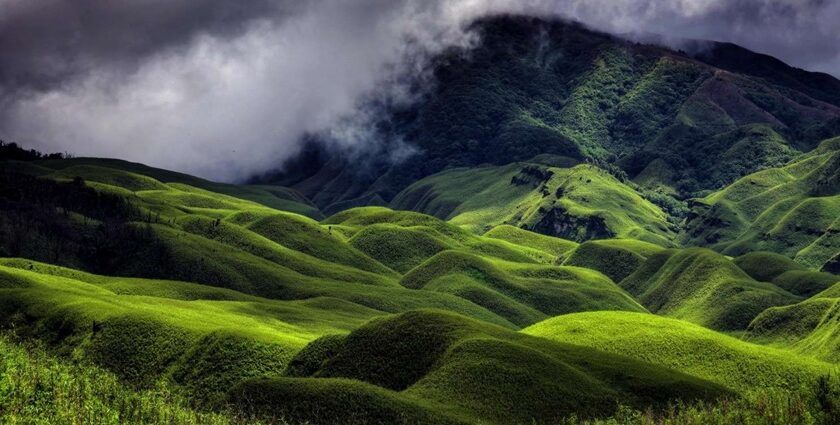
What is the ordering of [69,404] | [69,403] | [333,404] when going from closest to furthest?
[69,404]
[69,403]
[333,404]

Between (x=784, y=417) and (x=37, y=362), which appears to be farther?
(x=37, y=362)

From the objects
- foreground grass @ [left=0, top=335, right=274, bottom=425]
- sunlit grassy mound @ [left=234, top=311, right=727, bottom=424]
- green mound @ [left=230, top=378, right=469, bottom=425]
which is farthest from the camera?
sunlit grassy mound @ [left=234, top=311, right=727, bottom=424]

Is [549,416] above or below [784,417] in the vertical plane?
below

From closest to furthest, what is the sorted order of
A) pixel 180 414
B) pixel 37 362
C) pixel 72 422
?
pixel 72 422 < pixel 180 414 < pixel 37 362

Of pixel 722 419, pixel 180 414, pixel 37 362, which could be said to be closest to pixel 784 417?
pixel 722 419

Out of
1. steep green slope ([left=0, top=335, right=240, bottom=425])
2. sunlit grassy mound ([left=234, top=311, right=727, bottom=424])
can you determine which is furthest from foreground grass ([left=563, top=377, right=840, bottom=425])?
steep green slope ([left=0, top=335, right=240, bottom=425])

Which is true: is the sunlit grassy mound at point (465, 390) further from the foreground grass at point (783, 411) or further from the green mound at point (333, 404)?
the foreground grass at point (783, 411)

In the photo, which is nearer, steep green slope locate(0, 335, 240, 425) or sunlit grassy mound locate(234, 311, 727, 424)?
steep green slope locate(0, 335, 240, 425)

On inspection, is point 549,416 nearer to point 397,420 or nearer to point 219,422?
point 397,420

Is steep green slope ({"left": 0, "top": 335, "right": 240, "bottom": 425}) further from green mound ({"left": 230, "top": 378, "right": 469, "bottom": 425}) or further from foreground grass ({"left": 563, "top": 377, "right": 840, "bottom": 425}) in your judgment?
foreground grass ({"left": 563, "top": 377, "right": 840, "bottom": 425})

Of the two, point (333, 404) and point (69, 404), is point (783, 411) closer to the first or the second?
point (333, 404)

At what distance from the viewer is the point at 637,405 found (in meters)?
188

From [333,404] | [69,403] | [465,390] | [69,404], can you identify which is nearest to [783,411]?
[465,390]

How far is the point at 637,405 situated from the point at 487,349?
1202 inches
